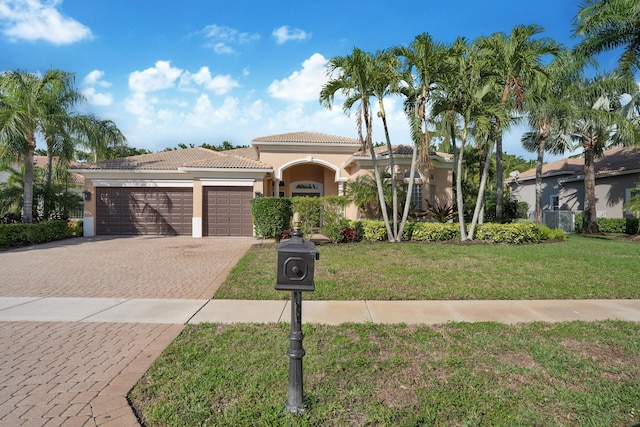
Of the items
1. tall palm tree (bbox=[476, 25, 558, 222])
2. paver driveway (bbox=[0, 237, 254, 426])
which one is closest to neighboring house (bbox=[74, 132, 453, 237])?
tall palm tree (bbox=[476, 25, 558, 222])

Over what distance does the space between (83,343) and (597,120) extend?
22168 millimetres

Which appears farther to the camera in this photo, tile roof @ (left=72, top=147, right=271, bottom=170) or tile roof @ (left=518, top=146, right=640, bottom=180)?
tile roof @ (left=518, top=146, right=640, bottom=180)

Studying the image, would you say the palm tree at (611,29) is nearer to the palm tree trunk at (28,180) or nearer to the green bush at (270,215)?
the green bush at (270,215)

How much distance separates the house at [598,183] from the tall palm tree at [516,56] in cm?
1044

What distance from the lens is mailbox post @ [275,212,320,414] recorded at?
9.04ft

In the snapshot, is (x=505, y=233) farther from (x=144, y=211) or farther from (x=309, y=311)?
(x=144, y=211)

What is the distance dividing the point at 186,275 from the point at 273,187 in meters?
12.3

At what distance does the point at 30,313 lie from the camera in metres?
5.44

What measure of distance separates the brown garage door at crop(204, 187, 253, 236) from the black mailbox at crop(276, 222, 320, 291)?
14.8 m

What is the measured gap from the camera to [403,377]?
3.46 metres

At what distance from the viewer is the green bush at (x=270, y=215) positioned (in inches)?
539

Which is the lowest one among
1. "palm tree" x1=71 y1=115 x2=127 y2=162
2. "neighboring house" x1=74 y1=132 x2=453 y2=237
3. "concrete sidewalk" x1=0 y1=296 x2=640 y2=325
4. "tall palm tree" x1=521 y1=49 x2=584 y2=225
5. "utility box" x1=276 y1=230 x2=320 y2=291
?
"concrete sidewalk" x1=0 y1=296 x2=640 y2=325

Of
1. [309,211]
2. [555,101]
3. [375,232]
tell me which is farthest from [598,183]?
[309,211]

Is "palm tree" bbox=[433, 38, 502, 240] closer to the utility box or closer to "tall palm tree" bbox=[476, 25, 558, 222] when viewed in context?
"tall palm tree" bbox=[476, 25, 558, 222]
